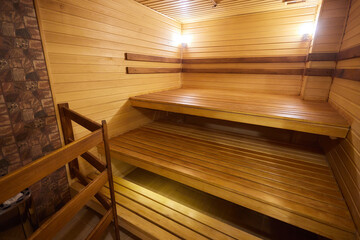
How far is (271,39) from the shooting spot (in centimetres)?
312

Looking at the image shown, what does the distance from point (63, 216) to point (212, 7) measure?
10.9 feet

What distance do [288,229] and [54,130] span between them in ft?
9.54

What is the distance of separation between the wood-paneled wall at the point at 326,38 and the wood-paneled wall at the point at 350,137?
0.15m

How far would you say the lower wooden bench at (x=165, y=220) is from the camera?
153 cm

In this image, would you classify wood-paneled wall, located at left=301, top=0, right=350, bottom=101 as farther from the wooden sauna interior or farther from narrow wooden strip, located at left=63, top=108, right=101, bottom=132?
narrow wooden strip, located at left=63, top=108, right=101, bottom=132

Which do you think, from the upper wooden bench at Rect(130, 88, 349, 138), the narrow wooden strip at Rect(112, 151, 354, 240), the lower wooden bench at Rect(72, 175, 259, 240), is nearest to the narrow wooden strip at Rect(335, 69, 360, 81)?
the upper wooden bench at Rect(130, 88, 349, 138)

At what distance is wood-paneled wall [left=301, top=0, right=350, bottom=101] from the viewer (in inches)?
87.4

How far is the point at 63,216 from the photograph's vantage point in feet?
3.27

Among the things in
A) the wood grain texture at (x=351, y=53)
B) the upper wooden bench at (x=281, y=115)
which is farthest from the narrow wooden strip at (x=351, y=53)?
the upper wooden bench at (x=281, y=115)

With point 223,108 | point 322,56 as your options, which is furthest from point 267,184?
point 322,56

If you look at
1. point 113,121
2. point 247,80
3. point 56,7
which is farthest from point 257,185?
point 56,7

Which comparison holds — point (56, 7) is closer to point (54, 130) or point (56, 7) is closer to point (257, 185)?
→ point (54, 130)

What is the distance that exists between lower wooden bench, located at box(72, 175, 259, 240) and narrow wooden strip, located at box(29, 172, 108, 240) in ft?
2.17

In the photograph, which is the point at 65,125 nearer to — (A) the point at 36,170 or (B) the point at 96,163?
(B) the point at 96,163
